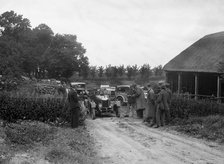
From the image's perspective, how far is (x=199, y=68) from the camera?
25.3 metres

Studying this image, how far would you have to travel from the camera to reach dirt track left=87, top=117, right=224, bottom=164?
8.66 meters

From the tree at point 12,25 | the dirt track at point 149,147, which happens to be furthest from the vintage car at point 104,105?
the tree at point 12,25

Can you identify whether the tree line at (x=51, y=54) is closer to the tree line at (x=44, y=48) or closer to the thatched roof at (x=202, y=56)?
the tree line at (x=44, y=48)

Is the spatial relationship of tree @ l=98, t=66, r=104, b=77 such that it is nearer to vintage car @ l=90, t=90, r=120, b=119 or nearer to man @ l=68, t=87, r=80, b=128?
vintage car @ l=90, t=90, r=120, b=119

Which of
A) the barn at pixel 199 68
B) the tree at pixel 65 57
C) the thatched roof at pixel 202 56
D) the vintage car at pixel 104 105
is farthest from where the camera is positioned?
the tree at pixel 65 57

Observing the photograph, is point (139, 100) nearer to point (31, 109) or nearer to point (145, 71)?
point (31, 109)

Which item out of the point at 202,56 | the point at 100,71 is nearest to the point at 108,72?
the point at 100,71

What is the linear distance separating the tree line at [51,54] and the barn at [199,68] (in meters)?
25.1

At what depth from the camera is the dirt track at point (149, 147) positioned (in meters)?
8.66

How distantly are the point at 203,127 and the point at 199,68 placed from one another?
13.0 m

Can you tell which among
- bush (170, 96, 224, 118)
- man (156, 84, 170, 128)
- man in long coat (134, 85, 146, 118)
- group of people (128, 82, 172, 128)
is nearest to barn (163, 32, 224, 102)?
bush (170, 96, 224, 118)

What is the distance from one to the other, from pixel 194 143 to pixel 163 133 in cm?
198

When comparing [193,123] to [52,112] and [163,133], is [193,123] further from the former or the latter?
[52,112]

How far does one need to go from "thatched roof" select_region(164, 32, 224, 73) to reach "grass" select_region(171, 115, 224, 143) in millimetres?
9933
